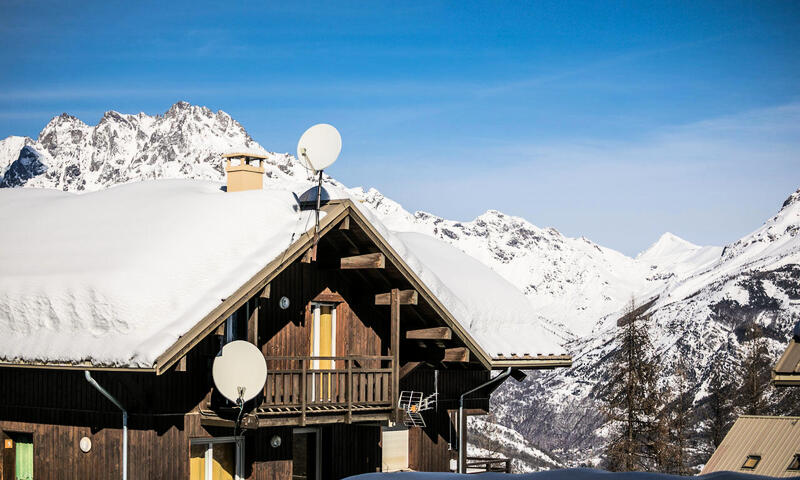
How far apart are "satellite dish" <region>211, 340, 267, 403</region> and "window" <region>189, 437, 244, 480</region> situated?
1959 millimetres

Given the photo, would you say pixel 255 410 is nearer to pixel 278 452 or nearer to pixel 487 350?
pixel 278 452

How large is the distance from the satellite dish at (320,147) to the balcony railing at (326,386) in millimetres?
3300

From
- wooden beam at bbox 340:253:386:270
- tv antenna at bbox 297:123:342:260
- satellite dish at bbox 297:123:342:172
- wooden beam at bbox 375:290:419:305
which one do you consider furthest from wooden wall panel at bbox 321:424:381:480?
satellite dish at bbox 297:123:342:172

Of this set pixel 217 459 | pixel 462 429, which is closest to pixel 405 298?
pixel 217 459

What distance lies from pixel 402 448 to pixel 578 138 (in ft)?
256

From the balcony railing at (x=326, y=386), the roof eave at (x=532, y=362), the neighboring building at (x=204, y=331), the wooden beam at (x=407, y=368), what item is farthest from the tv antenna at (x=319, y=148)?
the roof eave at (x=532, y=362)

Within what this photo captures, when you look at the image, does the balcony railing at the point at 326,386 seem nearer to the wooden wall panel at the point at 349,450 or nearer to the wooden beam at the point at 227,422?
the wooden beam at the point at 227,422

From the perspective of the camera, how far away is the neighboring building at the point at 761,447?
39.5 meters

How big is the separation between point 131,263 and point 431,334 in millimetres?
5981

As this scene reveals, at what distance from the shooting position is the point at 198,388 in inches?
681

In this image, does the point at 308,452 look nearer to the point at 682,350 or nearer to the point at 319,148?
the point at 319,148

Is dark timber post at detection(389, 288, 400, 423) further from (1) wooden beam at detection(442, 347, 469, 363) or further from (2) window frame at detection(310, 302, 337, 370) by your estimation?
(1) wooden beam at detection(442, 347, 469, 363)

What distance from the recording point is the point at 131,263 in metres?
17.2

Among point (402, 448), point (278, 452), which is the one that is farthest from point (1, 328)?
point (402, 448)
